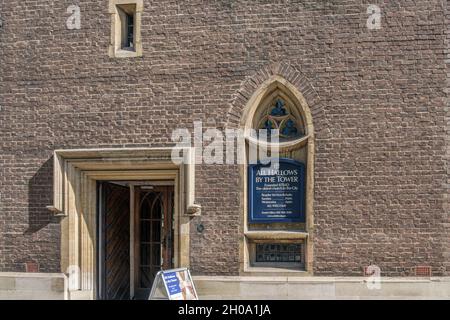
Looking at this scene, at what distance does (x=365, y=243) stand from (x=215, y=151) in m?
2.69

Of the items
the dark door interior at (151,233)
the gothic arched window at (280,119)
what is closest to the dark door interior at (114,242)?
the dark door interior at (151,233)

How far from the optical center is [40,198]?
12789 millimetres

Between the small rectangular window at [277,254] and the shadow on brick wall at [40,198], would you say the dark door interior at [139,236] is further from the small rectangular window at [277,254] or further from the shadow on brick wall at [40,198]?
the small rectangular window at [277,254]

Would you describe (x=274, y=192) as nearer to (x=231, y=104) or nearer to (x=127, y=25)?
(x=231, y=104)

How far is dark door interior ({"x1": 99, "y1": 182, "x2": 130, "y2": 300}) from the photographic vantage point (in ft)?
43.7

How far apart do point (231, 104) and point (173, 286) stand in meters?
3.02

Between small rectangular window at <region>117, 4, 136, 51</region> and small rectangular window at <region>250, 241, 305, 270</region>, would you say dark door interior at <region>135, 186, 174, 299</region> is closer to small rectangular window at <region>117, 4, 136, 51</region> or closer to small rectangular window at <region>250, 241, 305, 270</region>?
small rectangular window at <region>250, 241, 305, 270</region>

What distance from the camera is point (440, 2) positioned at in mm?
11648

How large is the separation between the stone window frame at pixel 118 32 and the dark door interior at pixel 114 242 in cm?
227

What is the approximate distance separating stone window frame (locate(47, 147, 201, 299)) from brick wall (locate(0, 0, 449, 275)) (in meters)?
0.20

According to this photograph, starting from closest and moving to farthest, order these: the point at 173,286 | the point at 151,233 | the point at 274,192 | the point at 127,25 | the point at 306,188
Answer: the point at 173,286 → the point at 306,188 → the point at 274,192 → the point at 127,25 → the point at 151,233

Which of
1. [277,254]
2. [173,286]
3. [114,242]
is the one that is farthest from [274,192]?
[114,242]

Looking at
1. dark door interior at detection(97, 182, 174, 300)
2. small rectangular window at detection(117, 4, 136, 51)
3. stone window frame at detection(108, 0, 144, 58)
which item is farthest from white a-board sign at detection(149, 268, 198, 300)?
small rectangular window at detection(117, 4, 136, 51)

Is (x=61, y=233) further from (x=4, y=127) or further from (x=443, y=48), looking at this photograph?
(x=443, y=48)
